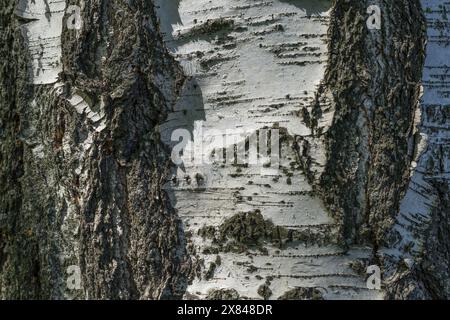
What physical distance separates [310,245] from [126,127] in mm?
574

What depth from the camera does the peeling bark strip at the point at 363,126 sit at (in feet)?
5.32

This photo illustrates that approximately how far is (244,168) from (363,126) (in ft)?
1.07

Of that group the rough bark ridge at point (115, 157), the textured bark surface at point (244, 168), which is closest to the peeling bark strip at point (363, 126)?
the textured bark surface at point (244, 168)

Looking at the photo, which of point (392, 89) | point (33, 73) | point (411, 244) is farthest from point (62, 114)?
point (411, 244)

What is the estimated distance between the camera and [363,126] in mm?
1640

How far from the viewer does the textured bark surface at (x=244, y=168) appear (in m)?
1.62

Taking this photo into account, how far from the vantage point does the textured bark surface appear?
162 centimetres

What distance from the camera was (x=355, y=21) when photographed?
5.36 feet

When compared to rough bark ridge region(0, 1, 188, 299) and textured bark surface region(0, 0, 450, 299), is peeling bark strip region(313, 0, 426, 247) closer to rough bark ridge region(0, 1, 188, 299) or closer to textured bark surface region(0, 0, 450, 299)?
textured bark surface region(0, 0, 450, 299)

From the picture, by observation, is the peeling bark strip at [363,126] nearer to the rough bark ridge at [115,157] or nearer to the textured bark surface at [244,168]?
the textured bark surface at [244,168]

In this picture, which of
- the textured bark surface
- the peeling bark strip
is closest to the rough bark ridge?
the textured bark surface

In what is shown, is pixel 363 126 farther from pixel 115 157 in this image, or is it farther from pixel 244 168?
pixel 115 157

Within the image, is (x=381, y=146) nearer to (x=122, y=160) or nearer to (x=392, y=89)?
(x=392, y=89)

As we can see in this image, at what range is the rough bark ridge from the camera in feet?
5.53
